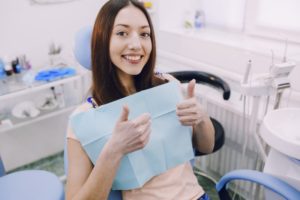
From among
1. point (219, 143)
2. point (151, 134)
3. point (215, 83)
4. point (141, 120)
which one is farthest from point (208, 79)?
point (141, 120)

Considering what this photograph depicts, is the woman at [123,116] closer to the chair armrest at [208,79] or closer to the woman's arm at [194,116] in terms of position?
the woman's arm at [194,116]

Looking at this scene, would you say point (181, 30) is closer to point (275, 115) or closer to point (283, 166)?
point (275, 115)

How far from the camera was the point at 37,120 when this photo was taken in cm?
191

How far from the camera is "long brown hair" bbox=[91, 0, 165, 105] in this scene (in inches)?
37.7

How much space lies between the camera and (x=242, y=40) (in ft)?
6.06

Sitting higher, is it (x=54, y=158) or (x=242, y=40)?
(x=242, y=40)

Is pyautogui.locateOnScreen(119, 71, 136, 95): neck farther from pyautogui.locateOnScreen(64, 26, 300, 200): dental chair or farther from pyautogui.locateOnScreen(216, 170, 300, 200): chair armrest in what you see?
pyautogui.locateOnScreen(216, 170, 300, 200): chair armrest

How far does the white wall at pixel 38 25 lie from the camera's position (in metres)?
1.84

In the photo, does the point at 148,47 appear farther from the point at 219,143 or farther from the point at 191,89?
the point at 219,143

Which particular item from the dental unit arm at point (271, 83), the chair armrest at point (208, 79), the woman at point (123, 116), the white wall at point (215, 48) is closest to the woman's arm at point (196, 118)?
the woman at point (123, 116)

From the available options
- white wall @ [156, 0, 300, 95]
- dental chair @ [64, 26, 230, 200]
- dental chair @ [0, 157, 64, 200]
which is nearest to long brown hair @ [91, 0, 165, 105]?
dental chair @ [64, 26, 230, 200]

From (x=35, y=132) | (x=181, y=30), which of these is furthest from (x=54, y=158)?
(x=181, y=30)

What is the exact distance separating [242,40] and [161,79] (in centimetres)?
90

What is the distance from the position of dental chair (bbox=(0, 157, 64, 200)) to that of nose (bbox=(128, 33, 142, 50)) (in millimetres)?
763
